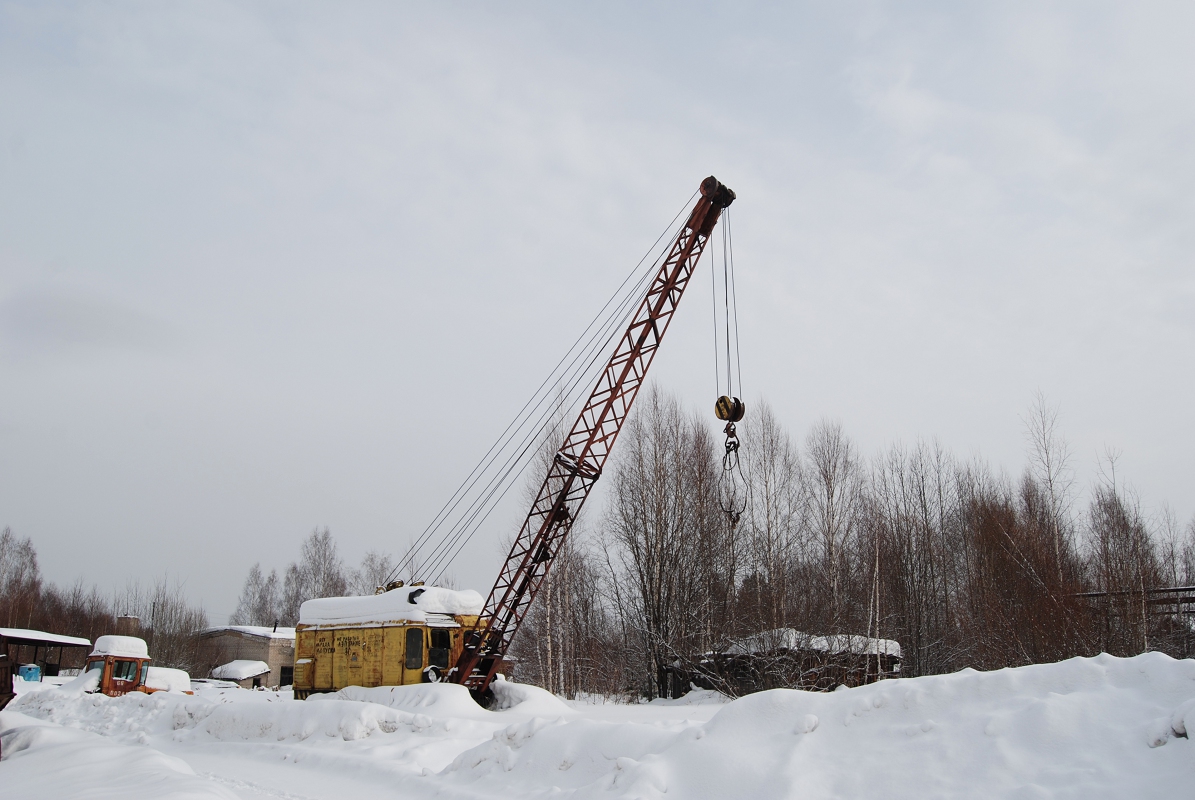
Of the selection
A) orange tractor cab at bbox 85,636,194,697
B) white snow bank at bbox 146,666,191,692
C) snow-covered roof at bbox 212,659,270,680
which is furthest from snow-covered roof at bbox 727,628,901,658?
snow-covered roof at bbox 212,659,270,680

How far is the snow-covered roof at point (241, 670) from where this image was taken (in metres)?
49.3

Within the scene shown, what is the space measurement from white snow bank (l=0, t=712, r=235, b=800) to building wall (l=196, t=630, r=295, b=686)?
41.1 meters

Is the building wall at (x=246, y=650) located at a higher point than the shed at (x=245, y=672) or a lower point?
higher

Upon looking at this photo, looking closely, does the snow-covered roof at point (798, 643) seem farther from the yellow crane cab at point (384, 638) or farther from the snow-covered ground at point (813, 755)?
the snow-covered ground at point (813, 755)

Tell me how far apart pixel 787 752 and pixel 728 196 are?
18.7 m

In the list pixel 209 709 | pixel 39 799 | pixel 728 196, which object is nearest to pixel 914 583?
pixel 728 196

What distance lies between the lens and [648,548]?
29.7 metres

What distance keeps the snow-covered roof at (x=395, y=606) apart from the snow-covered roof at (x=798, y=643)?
7783 millimetres

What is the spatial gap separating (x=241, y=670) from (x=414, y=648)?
36135 mm

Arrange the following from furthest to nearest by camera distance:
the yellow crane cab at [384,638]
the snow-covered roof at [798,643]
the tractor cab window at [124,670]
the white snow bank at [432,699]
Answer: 1. the tractor cab window at [124,670]
2. the yellow crane cab at [384,638]
3. the snow-covered roof at [798,643]
4. the white snow bank at [432,699]

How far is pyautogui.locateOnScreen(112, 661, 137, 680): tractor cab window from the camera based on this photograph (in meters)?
26.4

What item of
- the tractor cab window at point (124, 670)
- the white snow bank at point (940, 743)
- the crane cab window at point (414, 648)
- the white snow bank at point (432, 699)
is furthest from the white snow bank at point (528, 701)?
the tractor cab window at point (124, 670)

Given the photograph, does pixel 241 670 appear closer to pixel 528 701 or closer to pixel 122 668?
pixel 122 668

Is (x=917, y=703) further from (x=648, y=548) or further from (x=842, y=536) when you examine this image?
(x=842, y=536)
